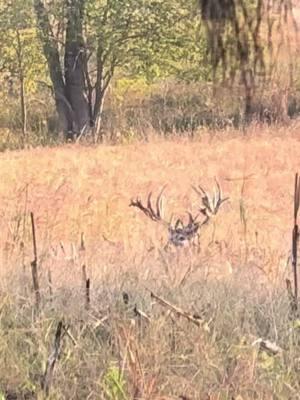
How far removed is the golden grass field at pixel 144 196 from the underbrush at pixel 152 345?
0.48 metres

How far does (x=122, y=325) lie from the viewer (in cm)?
316

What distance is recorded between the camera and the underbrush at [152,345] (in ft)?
9.70

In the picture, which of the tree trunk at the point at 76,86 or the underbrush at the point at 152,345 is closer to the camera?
the underbrush at the point at 152,345

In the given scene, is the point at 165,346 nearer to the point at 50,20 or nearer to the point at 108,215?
the point at 108,215

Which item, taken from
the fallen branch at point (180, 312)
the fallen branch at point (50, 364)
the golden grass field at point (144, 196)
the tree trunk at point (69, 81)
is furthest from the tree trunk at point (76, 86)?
the fallen branch at point (50, 364)

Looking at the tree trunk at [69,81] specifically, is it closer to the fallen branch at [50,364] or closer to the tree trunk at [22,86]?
the tree trunk at [22,86]

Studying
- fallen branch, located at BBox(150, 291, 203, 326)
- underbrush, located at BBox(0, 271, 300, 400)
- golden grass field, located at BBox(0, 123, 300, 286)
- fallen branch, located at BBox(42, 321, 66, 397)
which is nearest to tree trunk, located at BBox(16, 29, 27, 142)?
golden grass field, located at BBox(0, 123, 300, 286)

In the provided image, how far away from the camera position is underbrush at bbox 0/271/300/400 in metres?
2.96

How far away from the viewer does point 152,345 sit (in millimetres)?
3162

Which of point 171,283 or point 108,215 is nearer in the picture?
point 171,283

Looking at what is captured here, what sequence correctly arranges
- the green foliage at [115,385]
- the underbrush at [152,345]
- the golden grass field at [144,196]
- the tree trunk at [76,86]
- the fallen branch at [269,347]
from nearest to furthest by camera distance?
the green foliage at [115,385] → the underbrush at [152,345] → the fallen branch at [269,347] → the golden grass field at [144,196] → the tree trunk at [76,86]

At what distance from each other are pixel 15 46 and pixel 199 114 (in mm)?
4011

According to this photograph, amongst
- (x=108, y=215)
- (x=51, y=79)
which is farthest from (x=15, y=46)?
(x=108, y=215)

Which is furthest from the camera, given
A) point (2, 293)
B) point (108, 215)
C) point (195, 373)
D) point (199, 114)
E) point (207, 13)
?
point (199, 114)
